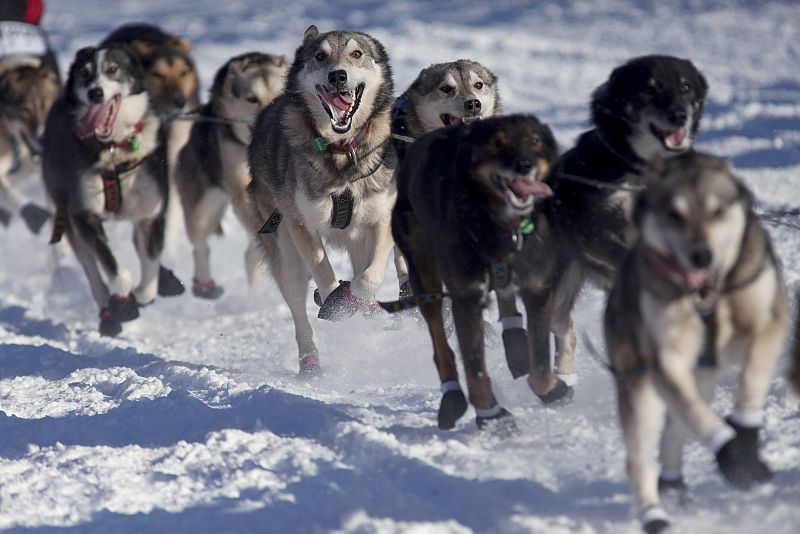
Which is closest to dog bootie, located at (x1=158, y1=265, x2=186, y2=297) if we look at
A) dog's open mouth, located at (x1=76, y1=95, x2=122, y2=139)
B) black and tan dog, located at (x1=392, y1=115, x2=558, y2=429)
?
dog's open mouth, located at (x1=76, y1=95, x2=122, y2=139)

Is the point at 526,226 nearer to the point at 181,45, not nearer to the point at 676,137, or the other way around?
the point at 676,137

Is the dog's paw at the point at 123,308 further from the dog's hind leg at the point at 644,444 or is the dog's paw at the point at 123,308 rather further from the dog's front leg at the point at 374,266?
the dog's hind leg at the point at 644,444

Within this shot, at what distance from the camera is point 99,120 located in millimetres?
5773

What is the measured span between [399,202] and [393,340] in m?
1.39

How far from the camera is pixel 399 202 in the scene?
3.99 m

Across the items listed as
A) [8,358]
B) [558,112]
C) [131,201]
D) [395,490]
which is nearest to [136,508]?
[395,490]

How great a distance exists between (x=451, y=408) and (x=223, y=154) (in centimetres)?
331

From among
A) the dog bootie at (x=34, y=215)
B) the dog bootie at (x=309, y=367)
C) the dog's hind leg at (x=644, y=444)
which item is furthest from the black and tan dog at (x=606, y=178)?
the dog bootie at (x=34, y=215)

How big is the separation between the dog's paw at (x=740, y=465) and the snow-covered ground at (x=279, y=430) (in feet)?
0.44

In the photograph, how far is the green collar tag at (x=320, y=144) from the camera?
4746mm

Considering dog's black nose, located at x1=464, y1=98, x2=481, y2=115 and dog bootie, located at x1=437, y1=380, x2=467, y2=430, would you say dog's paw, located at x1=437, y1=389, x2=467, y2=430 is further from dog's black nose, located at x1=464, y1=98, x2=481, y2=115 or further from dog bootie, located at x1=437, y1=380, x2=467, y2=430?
dog's black nose, located at x1=464, y1=98, x2=481, y2=115

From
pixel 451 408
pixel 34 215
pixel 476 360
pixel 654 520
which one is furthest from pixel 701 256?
pixel 34 215

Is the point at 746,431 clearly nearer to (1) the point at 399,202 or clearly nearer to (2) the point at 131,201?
(1) the point at 399,202

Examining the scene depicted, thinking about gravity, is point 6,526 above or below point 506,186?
below
